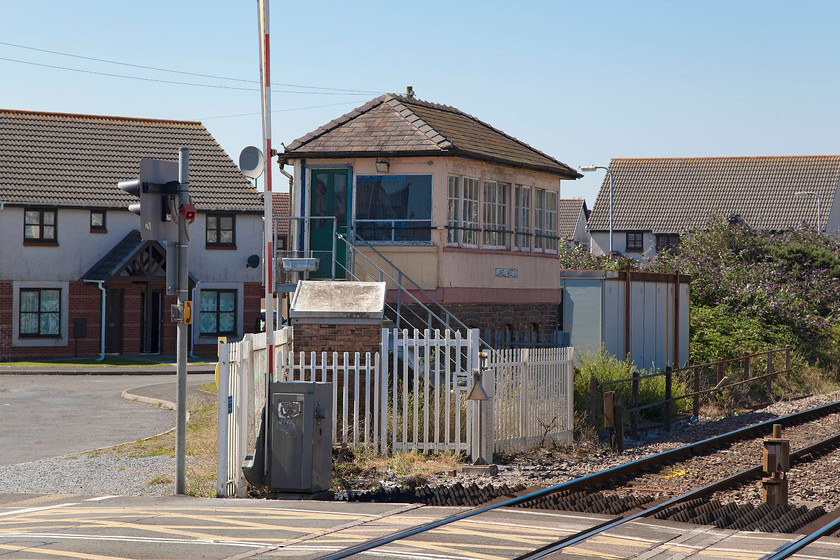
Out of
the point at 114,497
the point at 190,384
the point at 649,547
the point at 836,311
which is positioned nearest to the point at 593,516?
the point at 649,547

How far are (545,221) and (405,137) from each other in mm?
4692

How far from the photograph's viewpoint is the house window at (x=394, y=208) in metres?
19.0

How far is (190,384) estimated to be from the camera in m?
25.2

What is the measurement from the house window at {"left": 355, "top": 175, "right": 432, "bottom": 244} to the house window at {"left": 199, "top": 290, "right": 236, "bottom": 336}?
18.5 metres

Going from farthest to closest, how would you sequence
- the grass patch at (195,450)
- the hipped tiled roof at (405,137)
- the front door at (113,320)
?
the front door at (113,320) < the hipped tiled roof at (405,137) < the grass patch at (195,450)

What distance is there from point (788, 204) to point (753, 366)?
26488 millimetres

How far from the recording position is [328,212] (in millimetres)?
19469

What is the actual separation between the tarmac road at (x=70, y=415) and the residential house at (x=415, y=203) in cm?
438

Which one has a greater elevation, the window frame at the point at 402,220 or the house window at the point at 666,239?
the house window at the point at 666,239

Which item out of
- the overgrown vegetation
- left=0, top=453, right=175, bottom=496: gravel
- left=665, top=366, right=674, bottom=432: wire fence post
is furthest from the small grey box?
the overgrown vegetation

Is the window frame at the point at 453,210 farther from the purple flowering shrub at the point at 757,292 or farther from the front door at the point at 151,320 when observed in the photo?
the front door at the point at 151,320

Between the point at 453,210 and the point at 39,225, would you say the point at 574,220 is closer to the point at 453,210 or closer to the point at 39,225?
the point at 39,225

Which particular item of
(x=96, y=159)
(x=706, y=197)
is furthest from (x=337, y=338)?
(x=706, y=197)

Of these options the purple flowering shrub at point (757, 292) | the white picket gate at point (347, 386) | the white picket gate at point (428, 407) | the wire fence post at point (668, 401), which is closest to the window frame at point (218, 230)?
the purple flowering shrub at point (757, 292)
